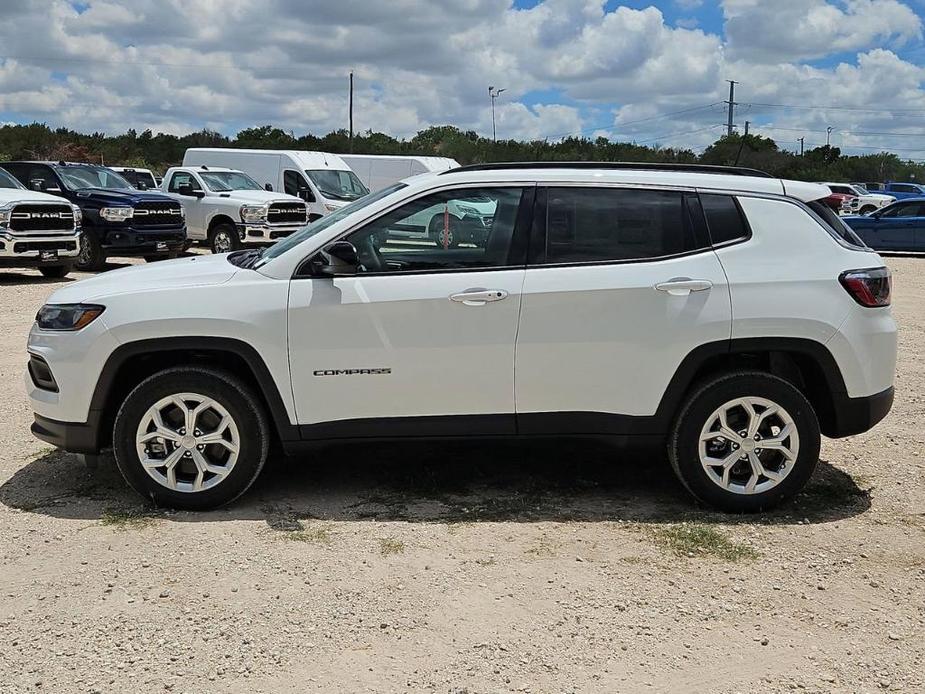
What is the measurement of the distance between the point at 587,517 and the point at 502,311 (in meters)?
1.18

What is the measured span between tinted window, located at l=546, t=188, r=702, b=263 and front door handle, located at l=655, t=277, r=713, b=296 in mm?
184

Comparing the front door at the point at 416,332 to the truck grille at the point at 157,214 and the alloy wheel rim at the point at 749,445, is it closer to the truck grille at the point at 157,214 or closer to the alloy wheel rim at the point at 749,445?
the alloy wheel rim at the point at 749,445

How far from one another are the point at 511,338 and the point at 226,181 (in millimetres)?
17059

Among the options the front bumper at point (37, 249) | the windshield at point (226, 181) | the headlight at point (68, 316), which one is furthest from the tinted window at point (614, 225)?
the windshield at point (226, 181)

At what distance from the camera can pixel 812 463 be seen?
491 cm

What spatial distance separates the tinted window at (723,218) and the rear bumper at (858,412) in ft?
3.35

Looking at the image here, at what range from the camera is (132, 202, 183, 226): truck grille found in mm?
17219

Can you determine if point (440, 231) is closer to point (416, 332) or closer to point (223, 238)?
point (416, 332)

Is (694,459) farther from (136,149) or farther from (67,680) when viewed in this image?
(136,149)

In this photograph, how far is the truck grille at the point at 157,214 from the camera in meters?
17.2

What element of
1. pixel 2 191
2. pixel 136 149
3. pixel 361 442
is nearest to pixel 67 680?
pixel 361 442

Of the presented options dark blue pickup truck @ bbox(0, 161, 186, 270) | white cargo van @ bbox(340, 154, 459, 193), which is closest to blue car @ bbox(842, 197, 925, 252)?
white cargo van @ bbox(340, 154, 459, 193)

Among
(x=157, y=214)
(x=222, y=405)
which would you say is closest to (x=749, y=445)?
(x=222, y=405)

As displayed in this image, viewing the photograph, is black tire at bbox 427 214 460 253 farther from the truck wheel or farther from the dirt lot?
the truck wheel
